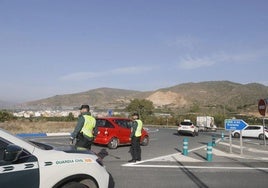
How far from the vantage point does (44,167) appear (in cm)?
503

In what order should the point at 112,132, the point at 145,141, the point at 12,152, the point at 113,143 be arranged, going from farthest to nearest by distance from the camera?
the point at 145,141 < the point at 112,132 < the point at 113,143 < the point at 12,152

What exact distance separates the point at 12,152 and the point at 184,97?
138m

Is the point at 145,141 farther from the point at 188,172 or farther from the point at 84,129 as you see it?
the point at 84,129

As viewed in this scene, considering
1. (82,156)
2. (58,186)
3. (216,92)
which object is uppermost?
(216,92)

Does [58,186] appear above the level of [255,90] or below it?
below

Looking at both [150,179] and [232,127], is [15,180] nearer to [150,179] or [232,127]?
[150,179]

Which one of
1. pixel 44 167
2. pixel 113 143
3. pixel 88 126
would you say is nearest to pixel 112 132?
pixel 113 143

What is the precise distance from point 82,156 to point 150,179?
4.84 m

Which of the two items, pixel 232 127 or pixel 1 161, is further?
pixel 232 127

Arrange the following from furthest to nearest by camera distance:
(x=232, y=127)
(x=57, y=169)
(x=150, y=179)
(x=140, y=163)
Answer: (x=232, y=127), (x=140, y=163), (x=150, y=179), (x=57, y=169)

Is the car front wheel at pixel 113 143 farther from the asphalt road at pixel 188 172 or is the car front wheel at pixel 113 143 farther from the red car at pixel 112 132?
the asphalt road at pixel 188 172

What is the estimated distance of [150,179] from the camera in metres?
10.2

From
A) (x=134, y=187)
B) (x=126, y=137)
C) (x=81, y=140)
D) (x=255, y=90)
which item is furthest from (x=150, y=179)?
(x=255, y=90)

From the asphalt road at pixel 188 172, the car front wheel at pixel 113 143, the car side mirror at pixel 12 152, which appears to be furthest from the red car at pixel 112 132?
the car side mirror at pixel 12 152
